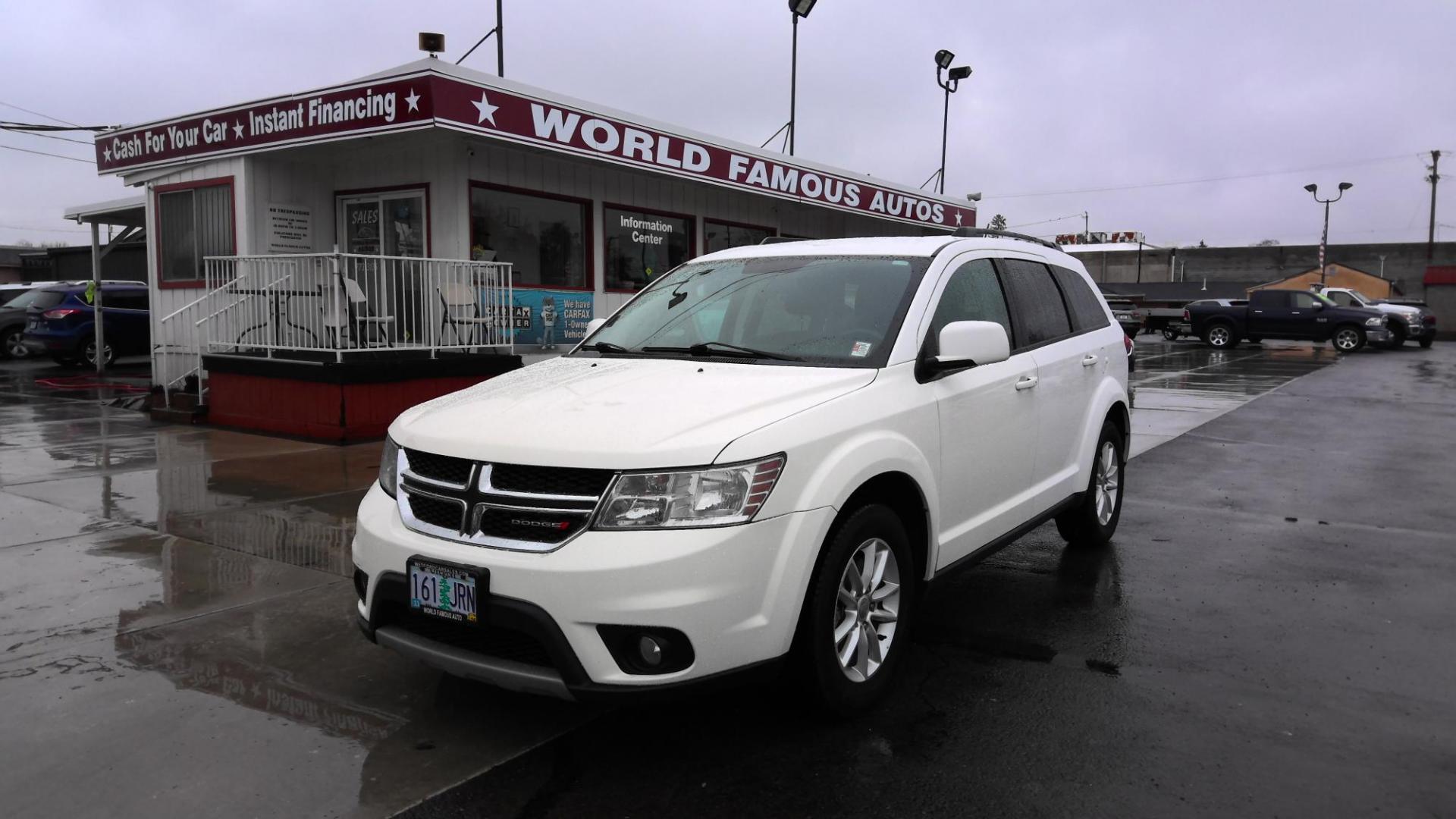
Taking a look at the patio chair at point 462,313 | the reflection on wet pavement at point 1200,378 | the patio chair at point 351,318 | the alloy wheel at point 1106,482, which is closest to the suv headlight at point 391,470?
the alloy wheel at point 1106,482

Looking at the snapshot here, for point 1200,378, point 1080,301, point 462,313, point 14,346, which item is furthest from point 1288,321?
point 14,346

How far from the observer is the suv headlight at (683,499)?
9.94 feet

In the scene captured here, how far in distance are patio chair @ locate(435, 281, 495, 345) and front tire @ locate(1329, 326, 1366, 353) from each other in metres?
27.0

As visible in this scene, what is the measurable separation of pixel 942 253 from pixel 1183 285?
172 ft

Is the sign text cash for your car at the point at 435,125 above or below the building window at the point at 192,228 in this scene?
above

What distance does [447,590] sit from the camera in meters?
3.17

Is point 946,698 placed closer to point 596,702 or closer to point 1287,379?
point 596,702

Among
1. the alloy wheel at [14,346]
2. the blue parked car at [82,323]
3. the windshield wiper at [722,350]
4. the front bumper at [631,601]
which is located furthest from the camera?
the alloy wheel at [14,346]

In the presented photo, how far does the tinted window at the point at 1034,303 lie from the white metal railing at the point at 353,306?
688cm

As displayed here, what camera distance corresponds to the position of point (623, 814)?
9.78 ft

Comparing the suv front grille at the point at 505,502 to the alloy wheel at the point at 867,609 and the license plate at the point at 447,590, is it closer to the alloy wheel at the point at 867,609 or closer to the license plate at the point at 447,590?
the license plate at the point at 447,590

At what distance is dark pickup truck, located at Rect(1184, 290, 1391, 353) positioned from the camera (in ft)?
94.9

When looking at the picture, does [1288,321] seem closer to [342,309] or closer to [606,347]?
[342,309]

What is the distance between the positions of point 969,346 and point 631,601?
5.62 feet
